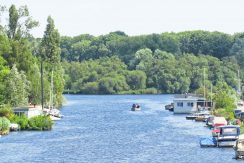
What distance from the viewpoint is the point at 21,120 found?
9788 centimetres

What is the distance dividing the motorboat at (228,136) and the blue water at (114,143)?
3.36 ft

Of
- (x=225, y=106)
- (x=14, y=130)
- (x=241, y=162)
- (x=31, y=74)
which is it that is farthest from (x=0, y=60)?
(x=241, y=162)

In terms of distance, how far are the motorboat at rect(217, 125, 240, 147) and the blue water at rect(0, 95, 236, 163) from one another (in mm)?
1023

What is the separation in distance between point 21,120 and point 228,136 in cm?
3184

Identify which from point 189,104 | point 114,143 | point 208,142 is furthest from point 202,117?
point 208,142

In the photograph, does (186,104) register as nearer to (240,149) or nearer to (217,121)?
(217,121)

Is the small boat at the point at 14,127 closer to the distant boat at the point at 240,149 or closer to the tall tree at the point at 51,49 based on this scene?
the distant boat at the point at 240,149

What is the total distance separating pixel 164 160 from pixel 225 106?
179 ft

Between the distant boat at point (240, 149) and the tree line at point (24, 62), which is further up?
the tree line at point (24, 62)

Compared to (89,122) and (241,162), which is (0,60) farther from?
(241,162)

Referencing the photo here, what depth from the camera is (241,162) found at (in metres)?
64.0

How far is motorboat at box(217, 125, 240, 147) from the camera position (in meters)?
75.1

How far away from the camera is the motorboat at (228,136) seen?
7506cm

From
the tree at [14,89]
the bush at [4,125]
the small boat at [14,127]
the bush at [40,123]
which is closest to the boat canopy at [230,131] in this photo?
the bush at [4,125]
